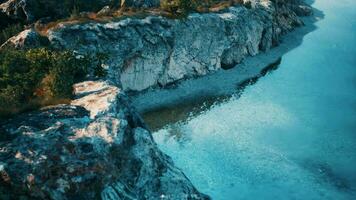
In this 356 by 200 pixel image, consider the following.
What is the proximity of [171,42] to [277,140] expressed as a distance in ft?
61.3

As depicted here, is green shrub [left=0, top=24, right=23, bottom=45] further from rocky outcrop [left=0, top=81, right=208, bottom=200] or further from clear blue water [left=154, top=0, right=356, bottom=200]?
rocky outcrop [left=0, top=81, right=208, bottom=200]

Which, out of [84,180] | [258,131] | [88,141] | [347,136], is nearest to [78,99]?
[88,141]

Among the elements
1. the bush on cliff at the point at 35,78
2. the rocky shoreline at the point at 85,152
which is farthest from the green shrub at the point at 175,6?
the bush on cliff at the point at 35,78

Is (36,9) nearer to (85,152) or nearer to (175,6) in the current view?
(175,6)

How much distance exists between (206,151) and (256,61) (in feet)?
95.3

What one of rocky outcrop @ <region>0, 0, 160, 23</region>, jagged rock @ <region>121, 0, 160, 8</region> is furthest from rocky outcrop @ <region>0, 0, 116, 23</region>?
jagged rock @ <region>121, 0, 160, 8</region>

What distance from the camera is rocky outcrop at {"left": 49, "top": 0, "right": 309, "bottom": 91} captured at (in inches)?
1918

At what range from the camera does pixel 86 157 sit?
26312mm

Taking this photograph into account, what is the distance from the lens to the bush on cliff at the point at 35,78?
30558 millimetres

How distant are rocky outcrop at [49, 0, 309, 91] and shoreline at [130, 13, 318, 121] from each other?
112 centimetres

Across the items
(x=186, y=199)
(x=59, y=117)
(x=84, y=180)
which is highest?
(x=59, y=117)

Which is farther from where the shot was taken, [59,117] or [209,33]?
[209,33]

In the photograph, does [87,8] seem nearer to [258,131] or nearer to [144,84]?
[144,84]

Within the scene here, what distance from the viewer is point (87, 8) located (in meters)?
59.1
